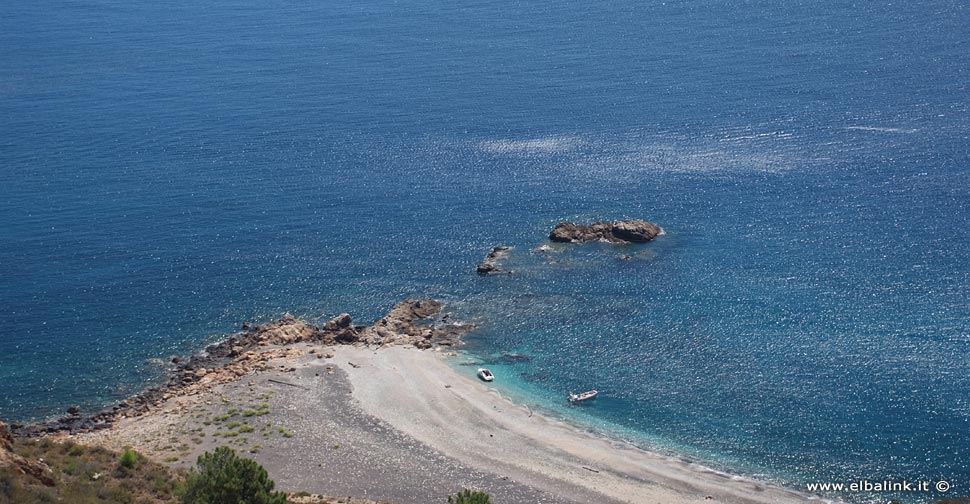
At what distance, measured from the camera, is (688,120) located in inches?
6270

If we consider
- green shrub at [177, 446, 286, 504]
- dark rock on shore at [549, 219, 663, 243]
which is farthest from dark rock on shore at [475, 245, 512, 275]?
green shrub at [177, 446, 286, 504]

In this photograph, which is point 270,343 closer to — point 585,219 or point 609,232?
point 609,232

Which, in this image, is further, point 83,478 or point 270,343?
point 270,343

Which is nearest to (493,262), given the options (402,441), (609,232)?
(609,232)

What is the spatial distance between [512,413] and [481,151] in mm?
70748

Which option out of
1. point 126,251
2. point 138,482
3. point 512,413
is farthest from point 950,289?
point 126,251

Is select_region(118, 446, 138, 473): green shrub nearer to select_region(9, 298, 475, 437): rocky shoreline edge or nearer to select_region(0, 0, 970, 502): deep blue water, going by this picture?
select_region(9, 298, 475, 437): rocky shoreline edge

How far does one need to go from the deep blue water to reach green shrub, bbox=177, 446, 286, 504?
37993 millimetres

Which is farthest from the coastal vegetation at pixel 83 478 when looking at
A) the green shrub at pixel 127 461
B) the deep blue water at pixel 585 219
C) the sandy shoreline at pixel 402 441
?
the deep blue water at pixel 585 219

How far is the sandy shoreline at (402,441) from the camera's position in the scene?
78000mm

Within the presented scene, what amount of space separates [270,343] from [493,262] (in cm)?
2917

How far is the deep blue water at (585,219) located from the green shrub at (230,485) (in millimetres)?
37993

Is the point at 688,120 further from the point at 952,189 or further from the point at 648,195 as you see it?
the point at 952,189

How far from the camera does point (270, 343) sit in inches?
4099
